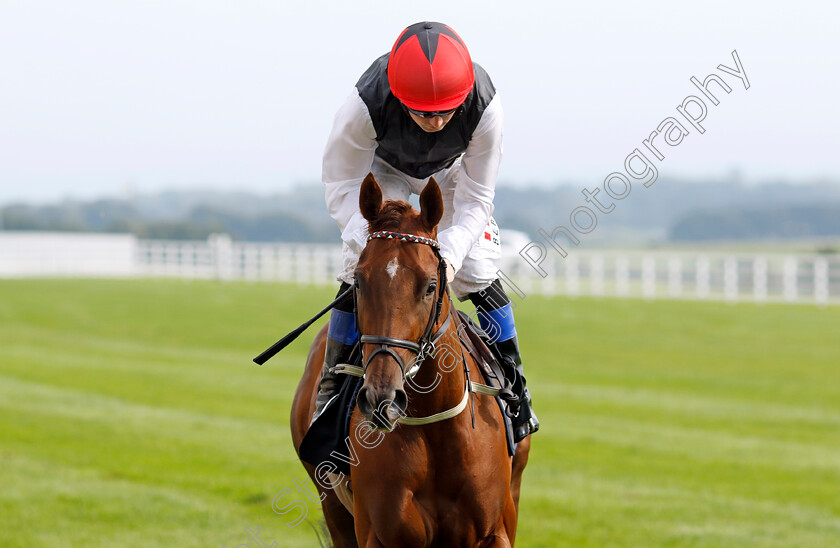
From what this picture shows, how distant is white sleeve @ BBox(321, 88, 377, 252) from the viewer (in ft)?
13.8

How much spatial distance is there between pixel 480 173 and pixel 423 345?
1185 millimetres

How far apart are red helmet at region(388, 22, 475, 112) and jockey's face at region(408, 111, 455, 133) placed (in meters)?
0.06

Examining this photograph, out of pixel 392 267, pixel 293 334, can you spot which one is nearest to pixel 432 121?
pixel 392 267

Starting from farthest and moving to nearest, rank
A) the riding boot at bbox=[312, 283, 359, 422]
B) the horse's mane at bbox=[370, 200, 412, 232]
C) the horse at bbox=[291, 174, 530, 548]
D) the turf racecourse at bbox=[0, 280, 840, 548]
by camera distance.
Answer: the turf racecourse at bbox=[0, 280, 840, 548] < the riding boot at bbox=[312, 283, 359, 422] < the horse's mane at bbox=[370, 200, 412, 232] < the horse at bbox=[291, 174, 530, 548]

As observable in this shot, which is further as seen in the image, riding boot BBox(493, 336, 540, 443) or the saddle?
riding boot BBox(493, 336, 540, 443)

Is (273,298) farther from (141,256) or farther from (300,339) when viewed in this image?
(141,256)

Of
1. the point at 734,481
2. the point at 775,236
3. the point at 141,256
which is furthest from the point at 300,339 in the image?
the point at 775,236

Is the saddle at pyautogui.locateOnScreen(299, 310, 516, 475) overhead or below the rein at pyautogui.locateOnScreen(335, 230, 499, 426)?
below

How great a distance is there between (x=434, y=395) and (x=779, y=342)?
18591 millimetres

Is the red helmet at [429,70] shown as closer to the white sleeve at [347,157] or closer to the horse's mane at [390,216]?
the white sleeve at [347,157]

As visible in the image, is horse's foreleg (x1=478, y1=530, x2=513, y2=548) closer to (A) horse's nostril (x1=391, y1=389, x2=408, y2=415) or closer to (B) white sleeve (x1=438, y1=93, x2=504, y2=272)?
(A) horse's nostril (x1=391, y1=389, x2=408, y2=415)

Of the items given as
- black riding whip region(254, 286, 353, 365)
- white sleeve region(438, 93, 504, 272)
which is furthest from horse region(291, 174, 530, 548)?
white sleeve region(438, 93, 504, 272)

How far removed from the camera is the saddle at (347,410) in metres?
4.26

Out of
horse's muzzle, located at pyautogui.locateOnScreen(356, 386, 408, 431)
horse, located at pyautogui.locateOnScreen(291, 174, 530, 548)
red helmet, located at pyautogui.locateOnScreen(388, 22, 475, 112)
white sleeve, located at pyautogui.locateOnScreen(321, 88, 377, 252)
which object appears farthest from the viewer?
white sleeve, located at pyautogui.locateOnScreen(321, 88, 377, 252)
